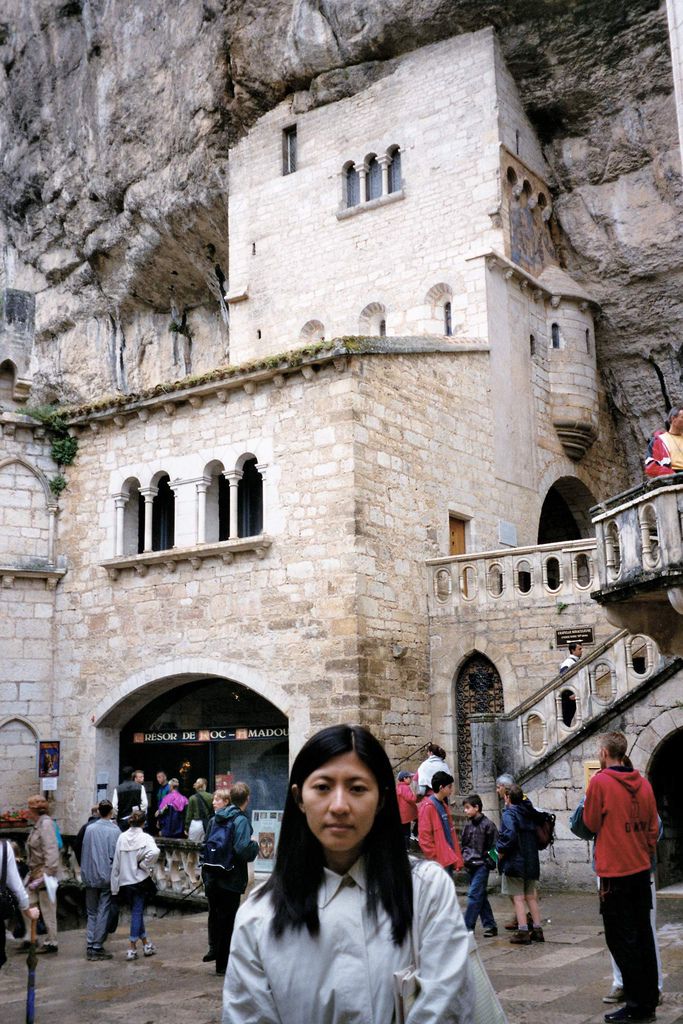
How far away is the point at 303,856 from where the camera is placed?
10.2 feet

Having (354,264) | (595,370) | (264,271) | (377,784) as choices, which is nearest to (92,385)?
(264,271)

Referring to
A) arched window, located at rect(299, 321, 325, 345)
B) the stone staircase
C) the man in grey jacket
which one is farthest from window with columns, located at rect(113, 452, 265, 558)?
the man in grey jacket

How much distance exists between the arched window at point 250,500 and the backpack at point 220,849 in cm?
962

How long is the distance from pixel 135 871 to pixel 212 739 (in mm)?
8362

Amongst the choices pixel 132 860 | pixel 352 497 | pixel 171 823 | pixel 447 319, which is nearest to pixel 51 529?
pixel 171 823

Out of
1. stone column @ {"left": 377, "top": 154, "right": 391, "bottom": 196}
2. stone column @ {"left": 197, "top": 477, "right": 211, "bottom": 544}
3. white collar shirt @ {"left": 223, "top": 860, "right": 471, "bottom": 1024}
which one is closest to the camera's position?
white collar shirt @ {"left": 223, "top": 860, "right": 471, "bottom": 1024}

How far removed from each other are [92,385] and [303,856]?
28.0 m

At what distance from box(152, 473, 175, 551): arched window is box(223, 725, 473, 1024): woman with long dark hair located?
17199 millimetres

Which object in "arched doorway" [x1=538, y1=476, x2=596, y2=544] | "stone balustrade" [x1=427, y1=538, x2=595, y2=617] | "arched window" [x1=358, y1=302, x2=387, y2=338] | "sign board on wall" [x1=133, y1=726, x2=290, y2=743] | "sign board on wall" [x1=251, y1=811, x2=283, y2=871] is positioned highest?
"arched window" [x1=358, y1=302, x2=387, y2=338]

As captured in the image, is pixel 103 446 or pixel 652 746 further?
pixel 103 446

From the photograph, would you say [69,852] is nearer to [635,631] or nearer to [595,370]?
[635,631]

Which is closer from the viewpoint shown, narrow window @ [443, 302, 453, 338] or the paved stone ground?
the paved stone ground

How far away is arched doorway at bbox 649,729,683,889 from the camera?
13352 mm

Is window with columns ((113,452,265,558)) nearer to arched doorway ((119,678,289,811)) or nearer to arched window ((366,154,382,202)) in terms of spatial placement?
arched doorway ((119,678,289,811))
